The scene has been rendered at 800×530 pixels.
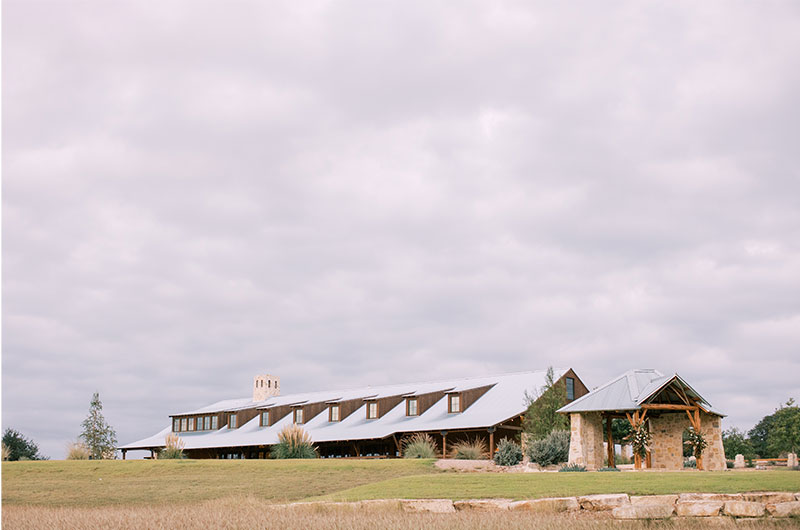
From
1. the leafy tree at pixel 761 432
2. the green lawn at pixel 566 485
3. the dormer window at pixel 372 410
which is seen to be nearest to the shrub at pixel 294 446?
the dormer window at pixel 372 410

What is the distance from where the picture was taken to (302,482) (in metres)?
29.4

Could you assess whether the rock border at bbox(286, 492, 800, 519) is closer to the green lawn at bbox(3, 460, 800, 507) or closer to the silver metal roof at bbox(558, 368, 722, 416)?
the green lawn at bbox(3, 460, 800, 507)

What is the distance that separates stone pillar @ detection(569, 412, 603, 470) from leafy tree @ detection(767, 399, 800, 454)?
83.0 ft

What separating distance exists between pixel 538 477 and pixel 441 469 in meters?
8.17

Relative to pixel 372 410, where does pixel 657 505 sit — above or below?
below

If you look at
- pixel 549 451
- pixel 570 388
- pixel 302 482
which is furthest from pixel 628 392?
pixel 302 482

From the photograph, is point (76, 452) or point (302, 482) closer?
point (302, 482)

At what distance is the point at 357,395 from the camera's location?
57.2 metres

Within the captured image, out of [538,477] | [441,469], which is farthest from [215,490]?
[538,477]

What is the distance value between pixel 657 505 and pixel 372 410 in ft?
115

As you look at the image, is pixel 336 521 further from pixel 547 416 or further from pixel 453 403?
pixel 453 403

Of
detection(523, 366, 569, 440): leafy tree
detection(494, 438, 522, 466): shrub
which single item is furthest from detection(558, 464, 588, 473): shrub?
detection(523, 366, 569, 440): leafy tree

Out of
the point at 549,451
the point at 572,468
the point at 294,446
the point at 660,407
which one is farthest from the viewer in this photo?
the point at 294,446

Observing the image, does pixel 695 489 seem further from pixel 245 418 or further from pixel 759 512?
pixel 245 418
